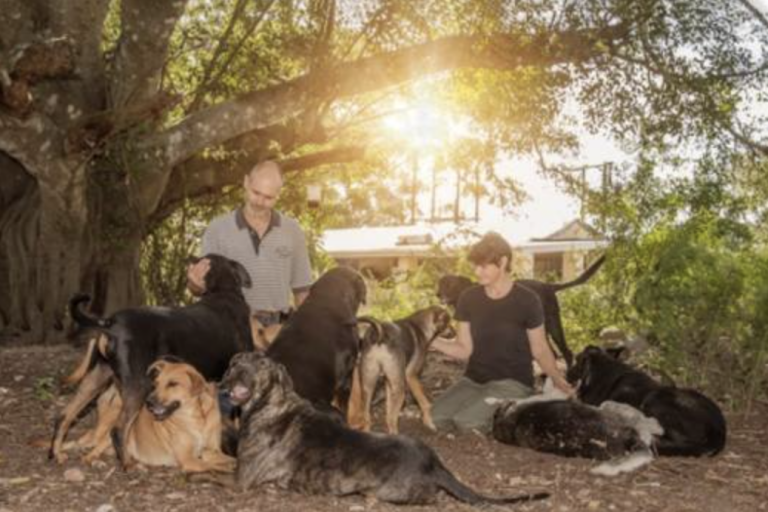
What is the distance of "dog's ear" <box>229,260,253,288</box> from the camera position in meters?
7.17

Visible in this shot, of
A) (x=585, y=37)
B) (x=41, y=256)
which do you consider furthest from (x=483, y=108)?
(x=41, y=256)

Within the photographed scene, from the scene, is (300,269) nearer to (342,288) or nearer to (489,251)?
(342,288)

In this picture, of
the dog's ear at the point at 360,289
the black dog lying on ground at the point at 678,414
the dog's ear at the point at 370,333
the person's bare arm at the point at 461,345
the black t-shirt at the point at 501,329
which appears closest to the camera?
the black dog lying on ground at the point at 678,414

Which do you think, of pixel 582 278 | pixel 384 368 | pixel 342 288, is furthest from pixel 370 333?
pixel 582 278

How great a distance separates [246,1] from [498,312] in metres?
7.15

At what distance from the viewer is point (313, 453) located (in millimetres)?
5574

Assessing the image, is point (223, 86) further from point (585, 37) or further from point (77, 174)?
point (585, 37)

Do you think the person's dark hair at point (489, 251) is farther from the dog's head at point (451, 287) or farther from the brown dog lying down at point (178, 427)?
the brown dog lying down at point (178, 427)

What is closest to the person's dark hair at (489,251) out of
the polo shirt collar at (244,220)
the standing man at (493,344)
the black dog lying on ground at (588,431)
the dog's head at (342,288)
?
the standing man at (493,344)

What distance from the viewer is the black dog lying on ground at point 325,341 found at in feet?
21.2

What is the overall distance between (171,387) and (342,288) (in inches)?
72.2

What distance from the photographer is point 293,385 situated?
6262 millimetres

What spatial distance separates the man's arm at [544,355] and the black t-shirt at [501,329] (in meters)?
0.07

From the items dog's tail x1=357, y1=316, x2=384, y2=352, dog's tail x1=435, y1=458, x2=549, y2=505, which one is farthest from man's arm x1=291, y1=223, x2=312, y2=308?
dog's tail x1=435, y1=458, x2=549, y2=505
